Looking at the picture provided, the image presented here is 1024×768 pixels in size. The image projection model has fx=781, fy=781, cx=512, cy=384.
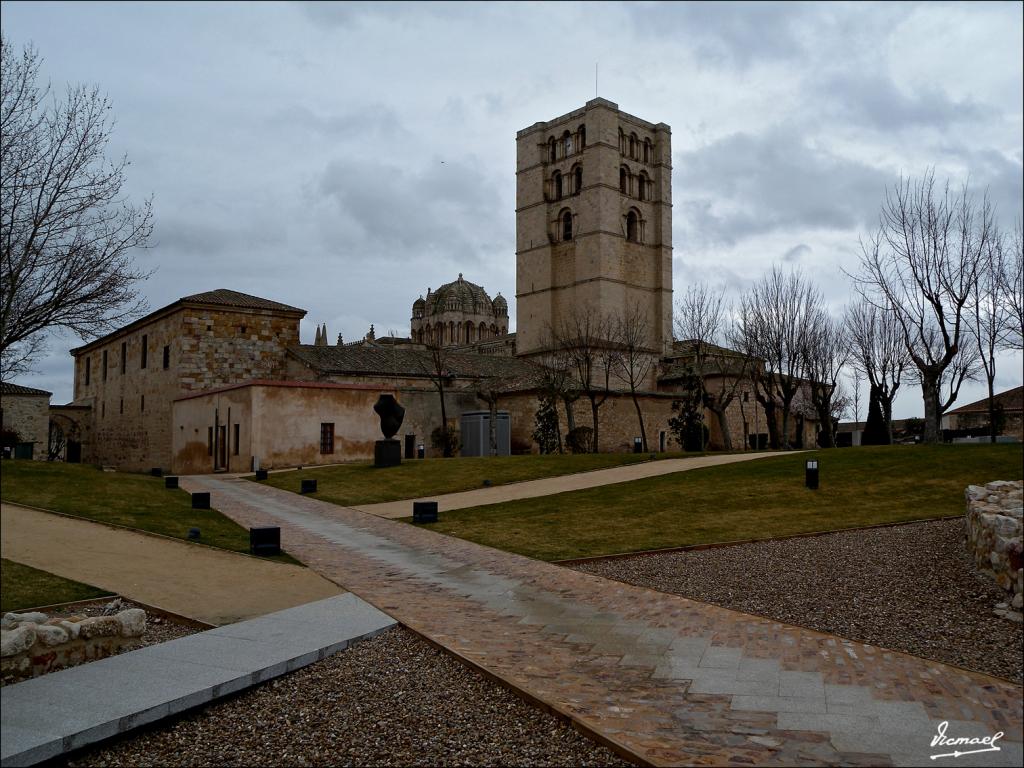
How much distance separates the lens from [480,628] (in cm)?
837

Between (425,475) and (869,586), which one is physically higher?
(425,475)

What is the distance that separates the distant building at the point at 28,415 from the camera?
4663 centimetres

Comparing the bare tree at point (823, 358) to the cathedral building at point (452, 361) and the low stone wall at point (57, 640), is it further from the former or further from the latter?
the low stone wall at point (57, 640)

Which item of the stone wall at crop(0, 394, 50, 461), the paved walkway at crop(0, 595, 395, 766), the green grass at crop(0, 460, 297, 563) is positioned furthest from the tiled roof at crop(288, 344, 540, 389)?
the paved walkway at crop(0, 595, 395, 766)

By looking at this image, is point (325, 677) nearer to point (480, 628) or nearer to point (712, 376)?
point (480, 628)

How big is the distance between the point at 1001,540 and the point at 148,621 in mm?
9296

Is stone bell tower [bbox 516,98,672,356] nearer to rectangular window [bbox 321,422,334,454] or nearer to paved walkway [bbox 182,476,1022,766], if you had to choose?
rectangular window [bbox 321,422,334,454]

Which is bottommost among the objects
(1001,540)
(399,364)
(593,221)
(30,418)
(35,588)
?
(35,588)

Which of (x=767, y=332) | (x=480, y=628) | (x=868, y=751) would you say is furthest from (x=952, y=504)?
(x=767, y=332)

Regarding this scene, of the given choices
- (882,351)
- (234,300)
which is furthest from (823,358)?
(234,300)

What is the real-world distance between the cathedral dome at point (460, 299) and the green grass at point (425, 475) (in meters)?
70.1

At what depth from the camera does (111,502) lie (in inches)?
635

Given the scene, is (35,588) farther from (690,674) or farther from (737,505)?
(737,505)

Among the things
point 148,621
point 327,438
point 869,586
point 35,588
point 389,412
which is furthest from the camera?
point 327,438
